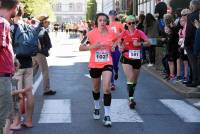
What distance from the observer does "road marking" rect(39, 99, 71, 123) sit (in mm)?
9785

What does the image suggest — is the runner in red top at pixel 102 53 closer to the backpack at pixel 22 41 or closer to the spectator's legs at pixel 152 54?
the backpack at pixel 22 41

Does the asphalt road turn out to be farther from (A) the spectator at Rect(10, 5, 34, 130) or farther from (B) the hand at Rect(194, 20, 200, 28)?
(B) the hand at Rect(194, 20, 200, 28)

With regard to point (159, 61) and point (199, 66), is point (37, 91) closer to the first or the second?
point (199, 66)

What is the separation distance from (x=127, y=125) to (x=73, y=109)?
1932 mm

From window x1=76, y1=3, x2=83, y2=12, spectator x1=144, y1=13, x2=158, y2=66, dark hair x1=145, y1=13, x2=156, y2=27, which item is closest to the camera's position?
spectator x1=144, y1=13, x2=158, y2=66

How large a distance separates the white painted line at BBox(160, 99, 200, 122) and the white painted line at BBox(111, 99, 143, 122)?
820 mm

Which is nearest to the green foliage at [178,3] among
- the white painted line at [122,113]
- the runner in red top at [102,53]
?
the white painted line at [122,113]

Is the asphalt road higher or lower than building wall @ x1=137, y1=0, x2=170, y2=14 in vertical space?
lower

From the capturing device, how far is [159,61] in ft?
60.7

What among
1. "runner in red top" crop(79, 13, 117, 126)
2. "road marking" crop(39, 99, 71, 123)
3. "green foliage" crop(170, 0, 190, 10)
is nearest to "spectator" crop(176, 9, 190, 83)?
"road marking" crop(39, 99, 71, 123)

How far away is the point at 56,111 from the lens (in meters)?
10.7

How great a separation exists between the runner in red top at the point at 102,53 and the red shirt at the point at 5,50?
3.31m

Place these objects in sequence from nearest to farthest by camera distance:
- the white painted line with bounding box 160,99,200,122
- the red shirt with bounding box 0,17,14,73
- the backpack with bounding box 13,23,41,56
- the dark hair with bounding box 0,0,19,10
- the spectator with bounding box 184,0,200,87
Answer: the red shirt with bounding box 0,17,14,73, the dark hair with bounding box 0,0,19,10, the backpack with bounding box 13,23,41,56, the white painted line with bounding box 160,99,200,122, the spectator with bounding box 184,0,200,87

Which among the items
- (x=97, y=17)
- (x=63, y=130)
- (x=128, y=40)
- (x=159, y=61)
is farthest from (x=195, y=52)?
(x=159, y=61)
